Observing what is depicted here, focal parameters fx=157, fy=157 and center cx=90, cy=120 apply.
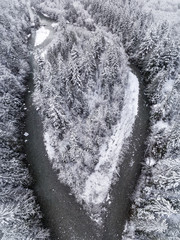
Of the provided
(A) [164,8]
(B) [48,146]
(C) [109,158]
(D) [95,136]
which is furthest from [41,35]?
(A) [164,8]

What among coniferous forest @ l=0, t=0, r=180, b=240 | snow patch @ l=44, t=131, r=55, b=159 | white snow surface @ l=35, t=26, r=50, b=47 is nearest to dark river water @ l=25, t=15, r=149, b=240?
coniferous forest @ l=0, t=0, r=180, b=240

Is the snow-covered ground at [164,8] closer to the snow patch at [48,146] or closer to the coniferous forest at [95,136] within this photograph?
the coniferous forest at [95,136]

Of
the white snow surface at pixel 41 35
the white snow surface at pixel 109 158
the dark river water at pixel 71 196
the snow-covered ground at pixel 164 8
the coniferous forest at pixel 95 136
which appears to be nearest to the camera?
the coniferous forest at pixel 95 136

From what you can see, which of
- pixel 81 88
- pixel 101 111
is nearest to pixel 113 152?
pixel 101 111

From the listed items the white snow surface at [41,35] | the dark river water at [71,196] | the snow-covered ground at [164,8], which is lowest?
the dark river water at [71,196]

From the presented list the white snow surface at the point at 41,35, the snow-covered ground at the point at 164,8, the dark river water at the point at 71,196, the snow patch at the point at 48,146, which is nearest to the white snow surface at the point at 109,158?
the dark river water at the point at 71,196

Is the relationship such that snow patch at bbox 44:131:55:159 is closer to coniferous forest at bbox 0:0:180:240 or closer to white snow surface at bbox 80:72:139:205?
coniferous forest at bbox 0:0:180:240
